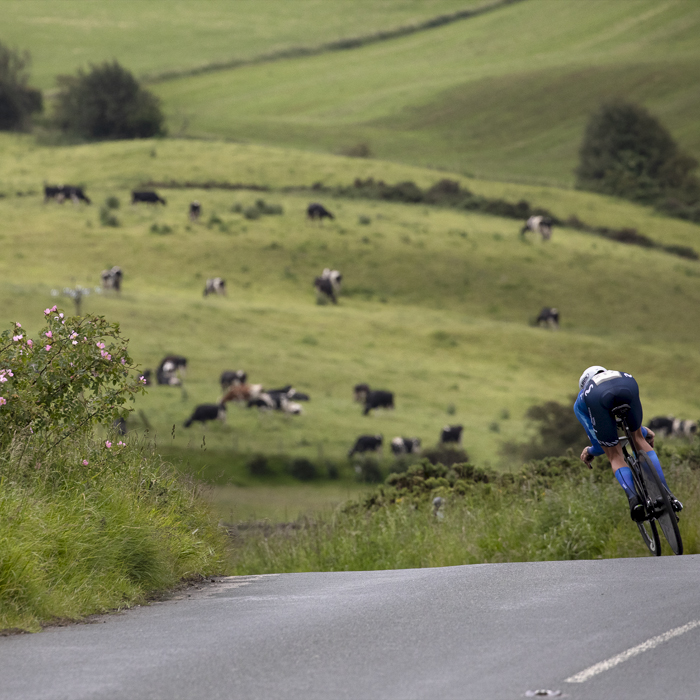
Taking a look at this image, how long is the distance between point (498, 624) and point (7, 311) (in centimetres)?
4367

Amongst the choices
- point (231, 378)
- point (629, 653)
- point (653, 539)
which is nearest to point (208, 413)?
point (231, 378)

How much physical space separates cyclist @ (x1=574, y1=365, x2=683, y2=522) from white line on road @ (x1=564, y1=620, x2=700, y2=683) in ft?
8.24

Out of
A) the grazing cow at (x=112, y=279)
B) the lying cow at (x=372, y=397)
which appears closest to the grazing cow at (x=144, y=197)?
the grazing cow at (x=112, y=279)

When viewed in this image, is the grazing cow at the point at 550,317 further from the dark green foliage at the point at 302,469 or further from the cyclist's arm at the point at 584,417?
the cyclist's arm at the point at 584,417

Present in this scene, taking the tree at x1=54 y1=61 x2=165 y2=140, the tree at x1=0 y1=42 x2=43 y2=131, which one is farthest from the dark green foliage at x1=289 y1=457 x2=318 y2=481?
the tree at x1=0 y1=42 x2=43 y2=131

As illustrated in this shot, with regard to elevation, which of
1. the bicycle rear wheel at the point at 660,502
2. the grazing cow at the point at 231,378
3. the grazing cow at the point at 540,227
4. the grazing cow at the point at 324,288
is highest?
the grazing cow at the point at 540,227

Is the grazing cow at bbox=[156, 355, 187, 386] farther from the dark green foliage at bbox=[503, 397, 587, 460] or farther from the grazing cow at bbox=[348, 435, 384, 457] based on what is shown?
the dark green foliage at bbox=[503, 397, 587, 460]

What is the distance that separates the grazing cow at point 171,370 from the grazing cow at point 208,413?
3.60 metres

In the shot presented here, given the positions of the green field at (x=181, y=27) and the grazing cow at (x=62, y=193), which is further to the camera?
the green field at (x=181, y=27)

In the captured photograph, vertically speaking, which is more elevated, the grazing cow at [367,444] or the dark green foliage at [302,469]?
the grazing cow at [367,444]

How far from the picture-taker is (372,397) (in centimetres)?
4503

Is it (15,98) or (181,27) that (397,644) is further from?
(181,27)

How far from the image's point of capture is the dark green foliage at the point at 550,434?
3941cm

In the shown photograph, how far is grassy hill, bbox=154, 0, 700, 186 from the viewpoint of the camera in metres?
131
